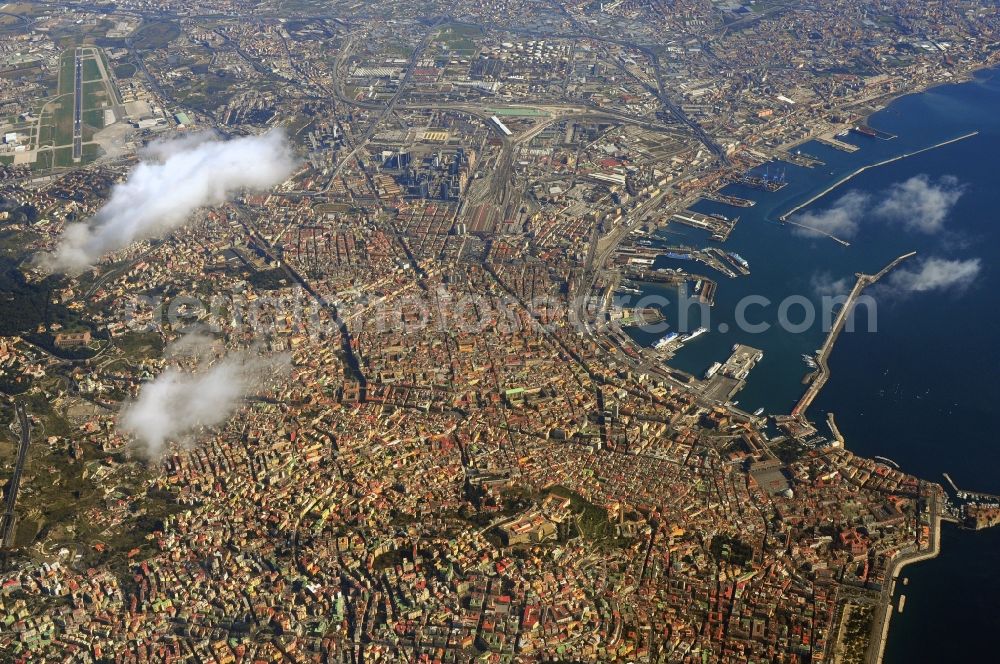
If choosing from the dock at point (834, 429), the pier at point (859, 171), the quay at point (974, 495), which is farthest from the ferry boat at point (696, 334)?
the pier at point (859, 171)

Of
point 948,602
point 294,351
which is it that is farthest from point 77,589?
point 948,602

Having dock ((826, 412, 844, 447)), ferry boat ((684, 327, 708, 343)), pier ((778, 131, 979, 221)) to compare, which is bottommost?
dock ((826, 412, 844, 447))

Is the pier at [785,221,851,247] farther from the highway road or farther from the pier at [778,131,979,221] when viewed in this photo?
the highway road

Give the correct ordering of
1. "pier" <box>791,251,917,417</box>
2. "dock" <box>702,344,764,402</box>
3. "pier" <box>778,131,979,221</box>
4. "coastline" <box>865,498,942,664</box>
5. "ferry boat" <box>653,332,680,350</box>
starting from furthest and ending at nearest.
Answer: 1. "pier" <box>778,131,979,221</box>
2. "ferry boat" <box>653,332,680,350</box>
3. "dock" <box>702,344,764,402</box>
4. "pier" <box>791,251,917,417</box>
5. "coastline" <box>865,498,942,664</box>

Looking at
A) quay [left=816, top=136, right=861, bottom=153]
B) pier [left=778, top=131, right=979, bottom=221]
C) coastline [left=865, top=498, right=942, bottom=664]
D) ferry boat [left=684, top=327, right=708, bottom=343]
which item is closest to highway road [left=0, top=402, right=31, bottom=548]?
coastline [left=865, top=498, right=942, bottom=664]

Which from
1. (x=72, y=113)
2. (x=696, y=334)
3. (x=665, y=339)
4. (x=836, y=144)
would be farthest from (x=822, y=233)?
(x=72, y=113)

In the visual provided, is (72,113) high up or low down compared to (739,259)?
down

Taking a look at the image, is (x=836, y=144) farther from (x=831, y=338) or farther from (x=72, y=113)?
(x=72, y=113)
